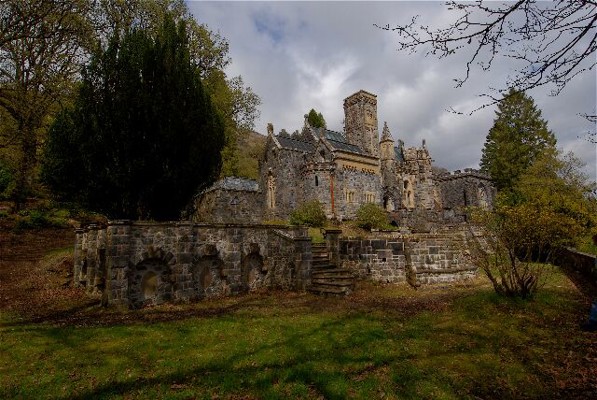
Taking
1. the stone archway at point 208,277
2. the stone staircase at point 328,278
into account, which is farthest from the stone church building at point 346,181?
the stone archway at point 208,277

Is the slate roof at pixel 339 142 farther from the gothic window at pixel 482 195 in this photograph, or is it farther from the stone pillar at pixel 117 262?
the stone pillar at pixel 117 262

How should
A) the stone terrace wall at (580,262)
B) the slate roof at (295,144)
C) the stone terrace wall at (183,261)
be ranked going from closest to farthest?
the stone terrace wall at (183,261)
the stone terrace wall at (580,262)
the slate roof at (295,144)

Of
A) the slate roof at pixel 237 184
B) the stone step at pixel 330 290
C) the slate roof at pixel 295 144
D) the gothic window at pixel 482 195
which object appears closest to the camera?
the stone step at pixel 330 290

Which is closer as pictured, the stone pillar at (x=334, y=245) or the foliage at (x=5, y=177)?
the stone pillar at (x=334, y=245)

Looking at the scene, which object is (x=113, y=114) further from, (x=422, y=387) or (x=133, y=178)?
(x=422, y=387)

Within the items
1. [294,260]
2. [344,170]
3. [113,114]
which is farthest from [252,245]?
[344,170]

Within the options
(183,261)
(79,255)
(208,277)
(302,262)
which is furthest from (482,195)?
(79,255)

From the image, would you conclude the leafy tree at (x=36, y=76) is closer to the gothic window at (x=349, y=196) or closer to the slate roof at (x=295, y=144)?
the slate roof at (x=295, y=144)

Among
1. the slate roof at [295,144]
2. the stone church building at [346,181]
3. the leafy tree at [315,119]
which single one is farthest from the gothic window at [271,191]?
the leafy tree at [315,119]

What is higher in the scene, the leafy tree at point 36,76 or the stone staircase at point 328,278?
the leafy tree at point 36,76

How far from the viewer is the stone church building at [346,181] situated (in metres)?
36.4

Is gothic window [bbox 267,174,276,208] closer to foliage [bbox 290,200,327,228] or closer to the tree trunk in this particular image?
foliage [bbox 290,200,327,228]

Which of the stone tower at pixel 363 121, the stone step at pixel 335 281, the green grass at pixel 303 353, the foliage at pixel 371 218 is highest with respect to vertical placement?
the stone tower at pixel 363 121

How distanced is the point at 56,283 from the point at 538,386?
54.8 ft
